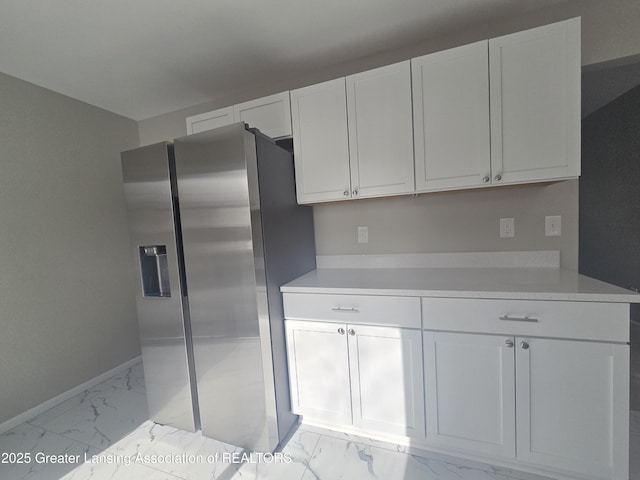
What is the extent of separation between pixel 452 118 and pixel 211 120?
5.32 feet

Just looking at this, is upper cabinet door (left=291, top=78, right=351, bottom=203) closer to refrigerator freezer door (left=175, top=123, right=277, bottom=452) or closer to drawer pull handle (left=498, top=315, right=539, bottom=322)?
refrigerator freezer door (left=175, top=123, right=277, bottom=452)

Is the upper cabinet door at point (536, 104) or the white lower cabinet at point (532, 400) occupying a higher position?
the upper cabinet door at point (536, 104)

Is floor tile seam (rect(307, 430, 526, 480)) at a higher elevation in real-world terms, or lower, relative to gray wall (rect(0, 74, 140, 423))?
lower

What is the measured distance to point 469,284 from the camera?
128cm

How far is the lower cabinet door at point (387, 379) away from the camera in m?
1.31

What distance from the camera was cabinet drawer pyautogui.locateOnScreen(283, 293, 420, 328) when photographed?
50.9 inches

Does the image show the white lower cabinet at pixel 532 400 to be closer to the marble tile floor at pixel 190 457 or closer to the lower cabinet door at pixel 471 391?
the lower cabinet door at pixel 471 391

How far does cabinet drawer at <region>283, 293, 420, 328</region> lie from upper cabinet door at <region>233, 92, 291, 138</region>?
1.08 meters

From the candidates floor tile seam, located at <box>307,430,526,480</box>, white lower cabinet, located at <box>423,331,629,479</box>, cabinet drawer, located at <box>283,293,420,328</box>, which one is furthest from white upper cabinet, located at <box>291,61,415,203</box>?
floor tile seam, located at <box>307,430,526,480</box>

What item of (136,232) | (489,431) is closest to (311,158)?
(136,232)

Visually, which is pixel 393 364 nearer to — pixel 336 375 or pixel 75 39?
pixel 336 375

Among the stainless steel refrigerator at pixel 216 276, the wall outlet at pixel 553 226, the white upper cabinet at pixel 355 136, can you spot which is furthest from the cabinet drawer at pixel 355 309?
the wall outlet at pixel 553 226

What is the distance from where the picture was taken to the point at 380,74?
1497mm

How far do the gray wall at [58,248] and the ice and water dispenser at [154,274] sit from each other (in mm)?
1005
